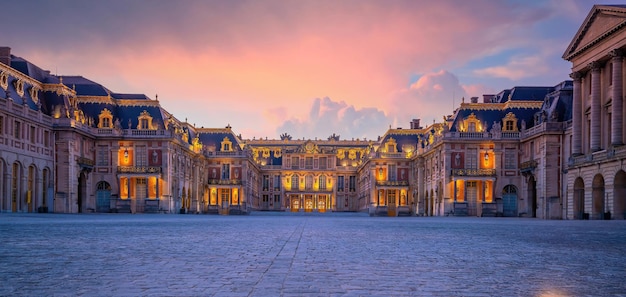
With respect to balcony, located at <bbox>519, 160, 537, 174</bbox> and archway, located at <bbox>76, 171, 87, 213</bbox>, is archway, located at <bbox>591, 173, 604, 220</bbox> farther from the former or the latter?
archway, located at <bbox>76, 171, 87, 213</bbox>

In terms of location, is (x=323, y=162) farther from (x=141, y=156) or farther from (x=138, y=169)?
(x=138, y=169)

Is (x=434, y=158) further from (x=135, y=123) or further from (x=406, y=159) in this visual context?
(x=135, y=123)

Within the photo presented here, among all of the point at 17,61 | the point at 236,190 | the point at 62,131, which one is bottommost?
the point at 236,190

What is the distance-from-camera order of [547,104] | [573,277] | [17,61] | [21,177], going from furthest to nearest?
[547,104] → [17,61] → [21,177] → [573,277]

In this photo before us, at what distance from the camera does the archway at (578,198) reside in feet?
146

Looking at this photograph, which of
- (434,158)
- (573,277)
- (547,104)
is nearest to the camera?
(573,277)

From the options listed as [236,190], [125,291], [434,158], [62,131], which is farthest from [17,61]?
[125,291]

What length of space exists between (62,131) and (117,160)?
332 inches

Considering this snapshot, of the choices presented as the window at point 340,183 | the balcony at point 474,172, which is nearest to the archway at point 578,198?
the balcony at point 474,172

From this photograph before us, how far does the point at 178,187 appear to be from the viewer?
224ft

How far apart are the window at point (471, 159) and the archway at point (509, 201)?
403 cm

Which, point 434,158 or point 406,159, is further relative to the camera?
point 406,159

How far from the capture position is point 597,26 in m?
42.6

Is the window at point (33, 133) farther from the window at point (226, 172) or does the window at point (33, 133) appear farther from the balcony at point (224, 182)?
the window at point (226, 172)
